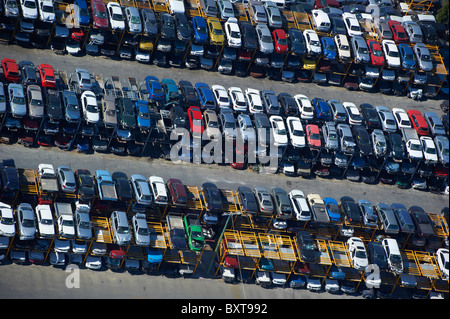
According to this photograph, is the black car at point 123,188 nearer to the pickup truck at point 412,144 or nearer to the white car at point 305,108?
the white car at point 305,108

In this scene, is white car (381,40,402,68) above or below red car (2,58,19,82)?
below

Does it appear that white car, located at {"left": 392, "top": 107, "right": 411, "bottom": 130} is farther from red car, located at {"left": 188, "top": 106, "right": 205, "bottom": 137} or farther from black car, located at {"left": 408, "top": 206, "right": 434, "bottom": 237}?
red car, located at {"left": 188, "top": 106, "right": 205, "bottom": 137}

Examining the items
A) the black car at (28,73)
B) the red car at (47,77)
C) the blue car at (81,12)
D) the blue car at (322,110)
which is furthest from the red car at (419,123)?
the black car at (28,73)

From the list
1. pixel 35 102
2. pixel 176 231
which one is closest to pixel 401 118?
pixel 176 231

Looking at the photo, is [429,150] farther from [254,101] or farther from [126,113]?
[126,113]

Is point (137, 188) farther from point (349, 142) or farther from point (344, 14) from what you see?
point (344, 14)

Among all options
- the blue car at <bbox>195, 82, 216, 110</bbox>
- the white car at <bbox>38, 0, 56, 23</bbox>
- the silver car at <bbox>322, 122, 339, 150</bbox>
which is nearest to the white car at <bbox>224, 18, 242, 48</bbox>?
the blue car at <bbox>195, 82, 216, 110</bbox>
